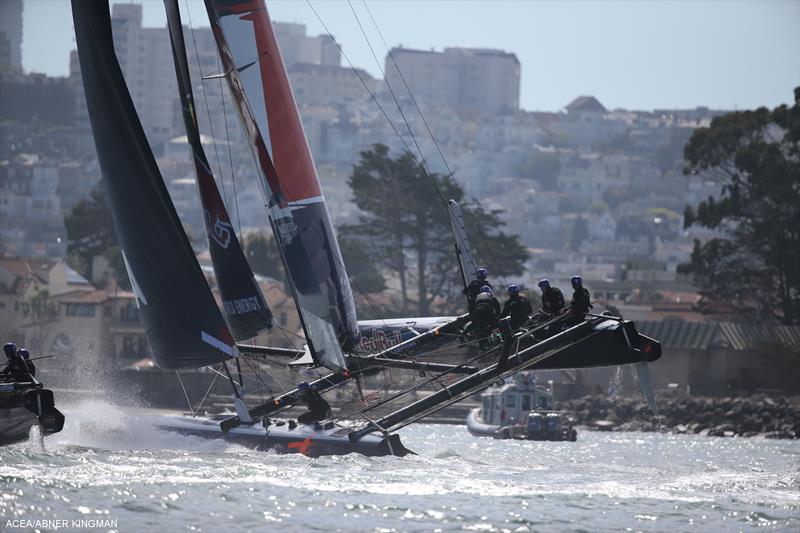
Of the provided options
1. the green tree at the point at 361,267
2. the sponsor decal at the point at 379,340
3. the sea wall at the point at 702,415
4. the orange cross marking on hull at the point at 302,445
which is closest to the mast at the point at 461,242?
the sponsor decal at the point at 379,340

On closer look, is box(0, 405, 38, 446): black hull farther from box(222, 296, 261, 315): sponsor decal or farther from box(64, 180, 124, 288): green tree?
box(64, 180, 124, 288): green tree

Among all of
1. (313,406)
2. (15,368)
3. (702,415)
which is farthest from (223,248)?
(702,415)

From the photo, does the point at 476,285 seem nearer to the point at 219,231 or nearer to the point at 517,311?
the point at 517,311

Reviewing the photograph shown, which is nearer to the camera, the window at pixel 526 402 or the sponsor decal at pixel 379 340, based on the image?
the sponsor decal at pixel 379 340

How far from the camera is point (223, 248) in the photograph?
24328 millimetres

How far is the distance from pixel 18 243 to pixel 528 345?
144m

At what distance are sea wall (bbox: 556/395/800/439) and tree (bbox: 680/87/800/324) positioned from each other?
562cm

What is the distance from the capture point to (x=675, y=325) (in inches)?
2277

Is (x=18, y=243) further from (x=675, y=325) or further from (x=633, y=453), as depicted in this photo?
(x=633, y=453)

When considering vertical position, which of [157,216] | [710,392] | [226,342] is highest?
[157,216]

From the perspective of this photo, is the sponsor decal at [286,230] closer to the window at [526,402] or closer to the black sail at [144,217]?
the black sail at [144,217]

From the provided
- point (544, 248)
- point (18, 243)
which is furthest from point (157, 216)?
point (544, 248)

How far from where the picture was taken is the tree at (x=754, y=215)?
54781mm

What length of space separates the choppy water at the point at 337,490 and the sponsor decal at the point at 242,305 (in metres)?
1.88
